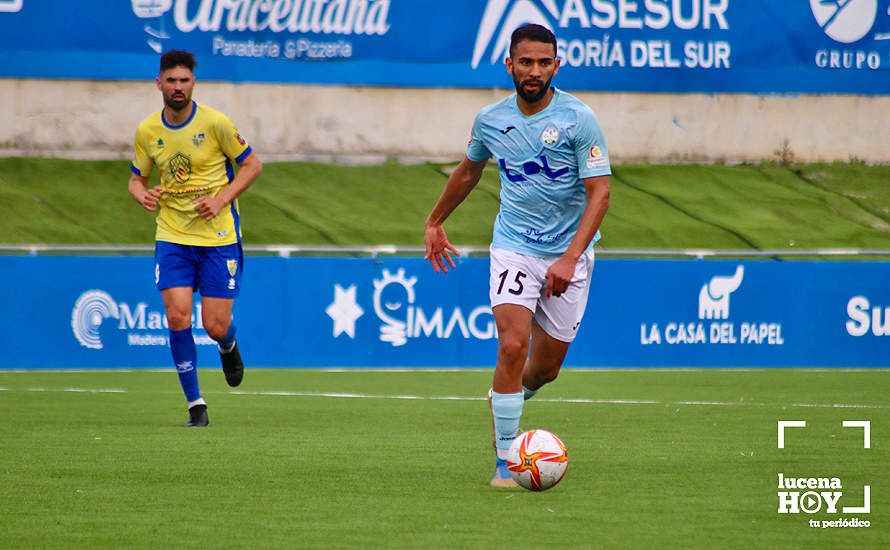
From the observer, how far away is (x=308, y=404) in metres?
12.7

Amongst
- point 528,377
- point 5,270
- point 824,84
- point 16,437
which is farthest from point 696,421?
point 824,84

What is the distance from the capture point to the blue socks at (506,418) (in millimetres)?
7695

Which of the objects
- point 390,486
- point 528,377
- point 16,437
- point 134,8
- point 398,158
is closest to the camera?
point 390,486

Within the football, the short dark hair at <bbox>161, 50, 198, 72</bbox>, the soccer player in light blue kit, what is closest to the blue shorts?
the short dark hair at <bbox>161, 50, 198, 72</bbox>

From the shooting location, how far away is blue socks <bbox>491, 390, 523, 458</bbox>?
25.2 ft

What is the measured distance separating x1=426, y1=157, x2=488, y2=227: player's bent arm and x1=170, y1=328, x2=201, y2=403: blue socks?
2955mm

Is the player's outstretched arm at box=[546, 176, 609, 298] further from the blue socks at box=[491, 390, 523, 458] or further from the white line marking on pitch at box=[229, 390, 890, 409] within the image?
the white line marking on pitch at box=[229, 390, 890, 409]

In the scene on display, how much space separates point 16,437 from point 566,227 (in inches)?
154

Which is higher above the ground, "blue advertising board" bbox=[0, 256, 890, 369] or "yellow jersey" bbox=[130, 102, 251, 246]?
"yellow jersey" bbox=[130, 102, 251, 246]

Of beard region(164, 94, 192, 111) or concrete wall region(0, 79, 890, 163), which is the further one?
concrete wall region(0, 79, 890, 163)

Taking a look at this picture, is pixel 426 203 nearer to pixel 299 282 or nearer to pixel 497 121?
pixel 299 282

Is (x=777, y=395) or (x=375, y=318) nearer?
(x=777, y=395)

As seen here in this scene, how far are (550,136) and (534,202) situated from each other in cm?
36

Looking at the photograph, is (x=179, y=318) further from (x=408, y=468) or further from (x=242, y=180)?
(x=408, y=468)
